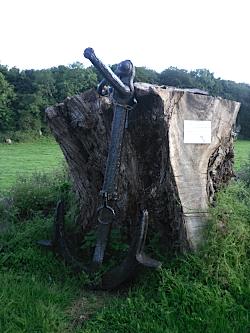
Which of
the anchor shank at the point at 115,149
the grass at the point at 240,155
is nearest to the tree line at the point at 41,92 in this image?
the grass at the point at 240,155

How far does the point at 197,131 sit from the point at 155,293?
48.6 inches

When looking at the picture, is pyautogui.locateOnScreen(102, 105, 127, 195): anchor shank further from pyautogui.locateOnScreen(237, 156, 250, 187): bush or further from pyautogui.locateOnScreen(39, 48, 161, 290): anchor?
pyautogui.locateOnScreen(237, 156, 250, 187): bush

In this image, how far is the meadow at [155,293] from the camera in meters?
2.79

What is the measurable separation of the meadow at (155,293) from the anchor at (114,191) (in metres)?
0.12

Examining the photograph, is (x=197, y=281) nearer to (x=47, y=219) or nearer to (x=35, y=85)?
(x=47, y=219)

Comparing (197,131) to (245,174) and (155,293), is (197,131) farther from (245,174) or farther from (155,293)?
(245,174)

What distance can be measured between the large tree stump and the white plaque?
0.11 ft

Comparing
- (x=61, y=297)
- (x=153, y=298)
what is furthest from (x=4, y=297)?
(x=153, y=298)

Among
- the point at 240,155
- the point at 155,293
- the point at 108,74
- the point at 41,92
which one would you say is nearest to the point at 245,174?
the point at 155,293

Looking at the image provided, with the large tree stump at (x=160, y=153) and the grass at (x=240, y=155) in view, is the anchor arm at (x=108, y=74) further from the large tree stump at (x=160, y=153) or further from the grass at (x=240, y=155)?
the grass at (x=240, y=155)

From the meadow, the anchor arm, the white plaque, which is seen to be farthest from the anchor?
the white plaque

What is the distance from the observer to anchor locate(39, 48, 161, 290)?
303cm

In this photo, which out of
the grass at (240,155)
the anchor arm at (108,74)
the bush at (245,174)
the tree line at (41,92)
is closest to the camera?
the anchor arm at (108,74)

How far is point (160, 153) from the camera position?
11.2 ft
